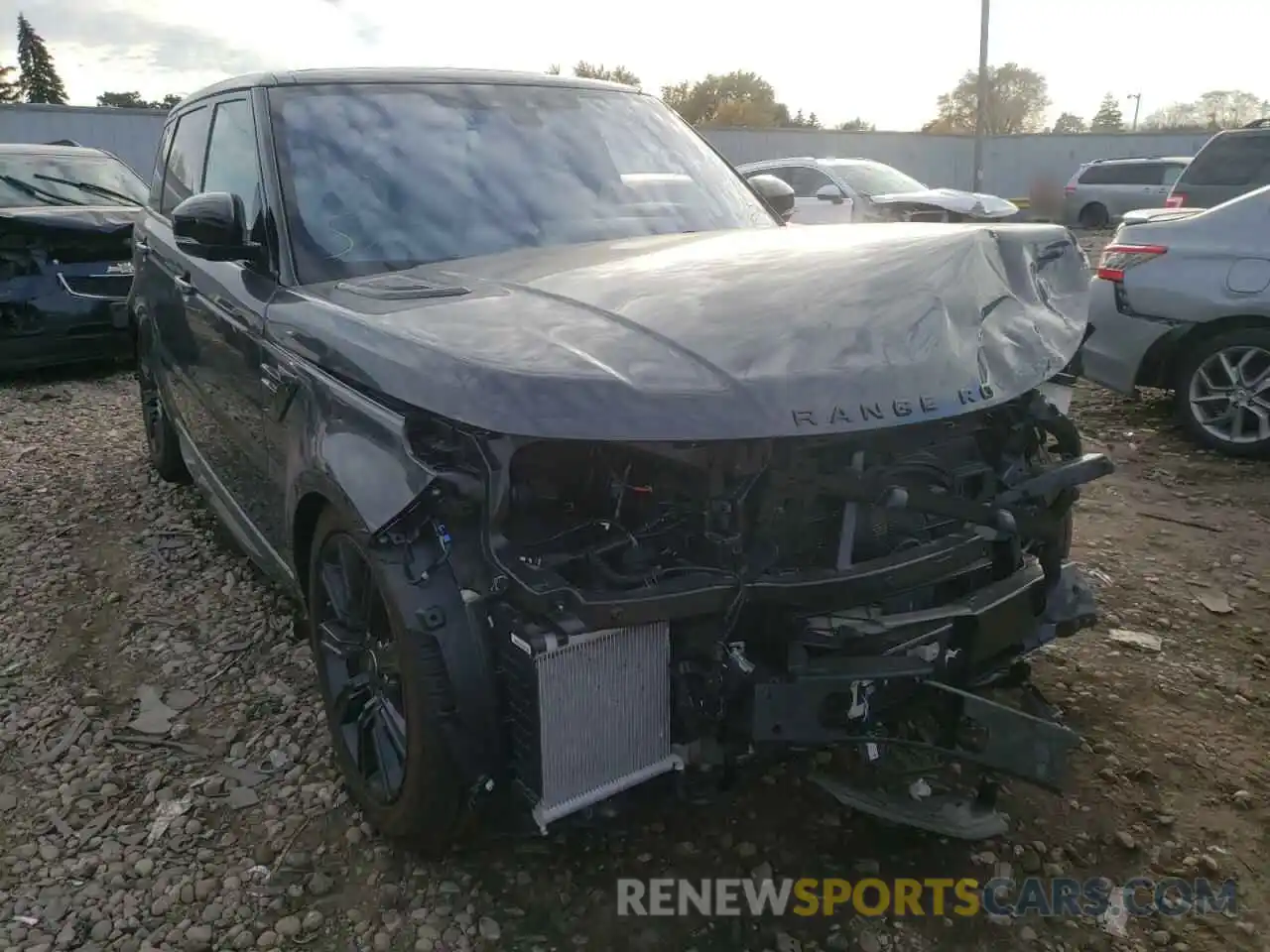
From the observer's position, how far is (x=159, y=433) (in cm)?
530

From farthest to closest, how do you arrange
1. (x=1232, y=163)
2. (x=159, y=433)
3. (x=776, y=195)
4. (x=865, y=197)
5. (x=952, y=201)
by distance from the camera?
(x=865, y=197) < (x=952, y=201) < (x=1232, y=163) < (x=159, y=433) < (x=776, y=195)

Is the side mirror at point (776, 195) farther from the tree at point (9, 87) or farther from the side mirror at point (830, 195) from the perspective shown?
the tree at point (9, 87)

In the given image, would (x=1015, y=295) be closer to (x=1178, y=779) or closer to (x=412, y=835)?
(x=1178, y=779)

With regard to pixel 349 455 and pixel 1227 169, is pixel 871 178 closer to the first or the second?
pixel 1227 169

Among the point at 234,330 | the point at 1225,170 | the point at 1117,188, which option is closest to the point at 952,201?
the point at 1225,170

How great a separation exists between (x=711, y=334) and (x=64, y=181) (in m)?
7.92

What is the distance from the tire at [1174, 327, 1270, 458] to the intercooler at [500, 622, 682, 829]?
188 inches

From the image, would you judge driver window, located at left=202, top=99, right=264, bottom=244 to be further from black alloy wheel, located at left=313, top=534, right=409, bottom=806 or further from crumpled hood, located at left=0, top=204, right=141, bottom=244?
crumpled hood, located at left=0, top=204, right=141, bottom=244

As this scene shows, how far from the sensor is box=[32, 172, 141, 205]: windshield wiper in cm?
799

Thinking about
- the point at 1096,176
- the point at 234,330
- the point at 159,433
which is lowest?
the point at 159,433

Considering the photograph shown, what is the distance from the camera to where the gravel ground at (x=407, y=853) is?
2.31 meters

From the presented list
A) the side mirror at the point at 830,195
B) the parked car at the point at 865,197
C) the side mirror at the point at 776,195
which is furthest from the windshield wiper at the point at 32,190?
the side mirror at the point at 830,195

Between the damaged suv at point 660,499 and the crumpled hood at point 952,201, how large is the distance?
9776 millimetres

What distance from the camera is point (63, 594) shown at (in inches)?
165
